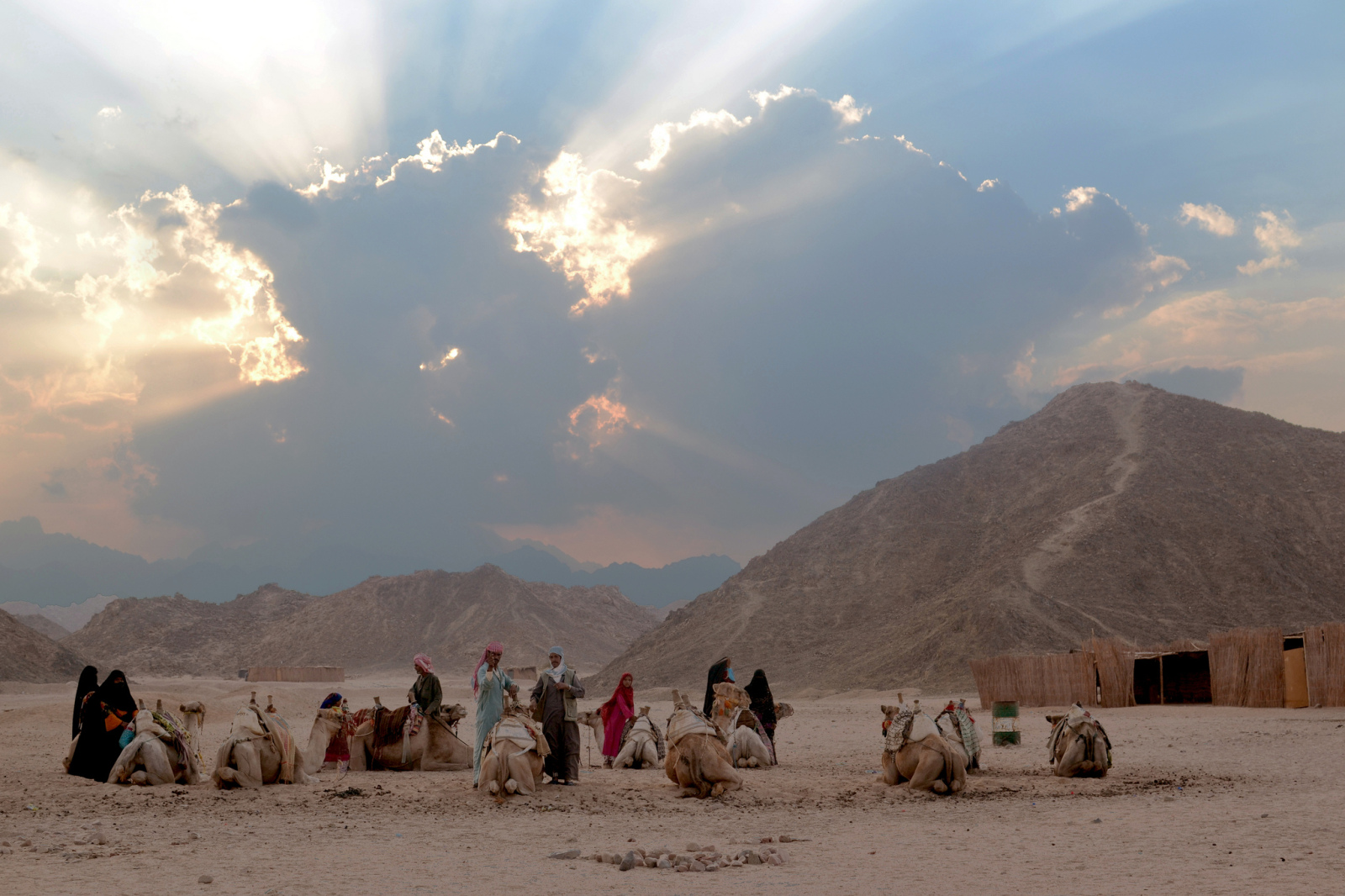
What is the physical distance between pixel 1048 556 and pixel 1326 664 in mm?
32968

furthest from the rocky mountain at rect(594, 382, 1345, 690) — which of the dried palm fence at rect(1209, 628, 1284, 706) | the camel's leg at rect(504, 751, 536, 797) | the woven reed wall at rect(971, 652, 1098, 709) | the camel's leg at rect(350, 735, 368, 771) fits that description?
the camel's leg at rect(504, 751, 536, 797)

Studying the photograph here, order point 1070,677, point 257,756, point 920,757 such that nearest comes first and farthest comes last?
1. point 920,757
2. point 257,756
3. point 1070,677

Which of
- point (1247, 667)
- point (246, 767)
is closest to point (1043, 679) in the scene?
point (1247, 667)

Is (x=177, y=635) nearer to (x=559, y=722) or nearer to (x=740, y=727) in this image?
(x=740, y=727)

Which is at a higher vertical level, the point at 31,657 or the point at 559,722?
the point at 559,722

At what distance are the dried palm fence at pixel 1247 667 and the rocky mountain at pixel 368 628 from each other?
66848 millimetres

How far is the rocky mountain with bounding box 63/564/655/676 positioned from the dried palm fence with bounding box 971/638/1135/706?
201ft

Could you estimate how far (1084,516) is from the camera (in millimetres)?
59062

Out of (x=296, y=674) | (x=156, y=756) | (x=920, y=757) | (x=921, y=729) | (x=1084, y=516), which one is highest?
(x=1084, y=516)

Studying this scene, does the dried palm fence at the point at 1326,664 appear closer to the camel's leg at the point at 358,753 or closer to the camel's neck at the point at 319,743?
the camel's leg at the point at 358,753

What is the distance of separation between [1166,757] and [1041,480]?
56.1 metres

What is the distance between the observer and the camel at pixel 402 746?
1503 centimetres

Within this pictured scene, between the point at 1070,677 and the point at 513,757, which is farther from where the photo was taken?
the point at 1070,677

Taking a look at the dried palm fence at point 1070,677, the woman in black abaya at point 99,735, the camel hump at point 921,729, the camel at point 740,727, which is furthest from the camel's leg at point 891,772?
the dried palm fence at point 1070,677
